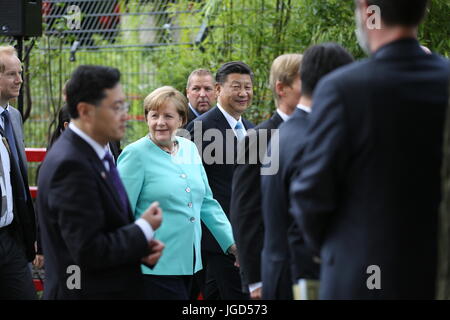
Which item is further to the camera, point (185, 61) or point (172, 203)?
point (185, 61)

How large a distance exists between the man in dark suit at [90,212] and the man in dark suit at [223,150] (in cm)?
229

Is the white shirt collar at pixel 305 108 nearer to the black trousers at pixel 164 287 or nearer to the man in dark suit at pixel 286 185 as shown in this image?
the man in dark suit at pixel 286 185

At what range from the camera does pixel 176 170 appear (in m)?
5.29

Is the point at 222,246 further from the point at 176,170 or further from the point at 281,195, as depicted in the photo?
the point at 281,195

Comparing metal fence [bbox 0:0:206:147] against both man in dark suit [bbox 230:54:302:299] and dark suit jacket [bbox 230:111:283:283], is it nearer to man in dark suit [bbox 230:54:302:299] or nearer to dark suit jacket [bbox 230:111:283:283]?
man in dark suit [bbox 230:54:302:299]

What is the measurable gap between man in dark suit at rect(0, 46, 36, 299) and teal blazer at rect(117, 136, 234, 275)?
0.79 metres

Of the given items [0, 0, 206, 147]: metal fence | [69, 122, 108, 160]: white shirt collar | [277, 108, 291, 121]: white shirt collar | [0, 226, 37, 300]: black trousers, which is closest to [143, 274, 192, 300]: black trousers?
[0, 226, 37, 300]: black trousers

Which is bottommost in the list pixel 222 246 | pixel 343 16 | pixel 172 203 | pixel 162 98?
pixel 222 246

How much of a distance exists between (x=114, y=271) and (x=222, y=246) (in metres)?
2.09

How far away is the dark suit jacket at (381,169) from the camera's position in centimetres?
317

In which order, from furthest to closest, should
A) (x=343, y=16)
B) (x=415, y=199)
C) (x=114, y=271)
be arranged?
(x=343, y=16) < (x=114, y=271) < (x=415, y=199)

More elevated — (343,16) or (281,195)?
(343,16)
